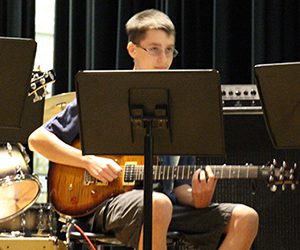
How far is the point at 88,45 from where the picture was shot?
4.75 metres

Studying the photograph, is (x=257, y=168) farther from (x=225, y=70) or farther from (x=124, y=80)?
(x=225, y=70)

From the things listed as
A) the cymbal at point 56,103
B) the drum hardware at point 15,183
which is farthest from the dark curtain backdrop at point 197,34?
the drum hardware at point 15,183

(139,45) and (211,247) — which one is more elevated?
(139,45)

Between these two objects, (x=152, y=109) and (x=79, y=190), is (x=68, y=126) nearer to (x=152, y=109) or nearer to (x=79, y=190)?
(x=79, y=190)

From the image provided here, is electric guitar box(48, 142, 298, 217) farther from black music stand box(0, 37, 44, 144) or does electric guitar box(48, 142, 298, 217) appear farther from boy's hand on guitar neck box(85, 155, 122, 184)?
black music stand box(0, 37, 44, 144)

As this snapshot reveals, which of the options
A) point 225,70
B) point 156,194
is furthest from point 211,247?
point 225,70

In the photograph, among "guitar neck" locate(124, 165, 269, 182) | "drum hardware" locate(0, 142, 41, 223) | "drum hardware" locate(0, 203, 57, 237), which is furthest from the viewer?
"drum hardware" locate(0, 203, 57, 237)

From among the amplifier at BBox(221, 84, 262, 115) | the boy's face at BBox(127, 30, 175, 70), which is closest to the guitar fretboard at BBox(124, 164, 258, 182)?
the boy's face at BBox(127, 30, 175, 70)

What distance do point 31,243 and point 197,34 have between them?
159 cm

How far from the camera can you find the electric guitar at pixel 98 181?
3.26 meters

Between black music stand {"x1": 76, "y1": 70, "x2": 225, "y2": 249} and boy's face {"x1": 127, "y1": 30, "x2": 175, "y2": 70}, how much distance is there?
0.62 metres

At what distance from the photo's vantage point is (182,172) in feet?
10.8

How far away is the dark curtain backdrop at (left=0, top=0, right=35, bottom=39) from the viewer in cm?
480

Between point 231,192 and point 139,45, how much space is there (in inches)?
36.4
